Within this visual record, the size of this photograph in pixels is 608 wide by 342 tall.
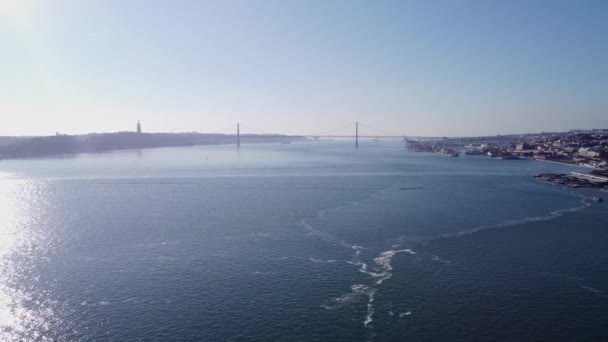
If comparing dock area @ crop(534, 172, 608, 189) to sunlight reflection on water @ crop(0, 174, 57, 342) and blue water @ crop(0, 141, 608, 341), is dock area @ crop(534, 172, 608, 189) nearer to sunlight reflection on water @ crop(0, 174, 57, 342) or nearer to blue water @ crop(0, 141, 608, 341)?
blue water @ crop(0, 141, 608, 341)

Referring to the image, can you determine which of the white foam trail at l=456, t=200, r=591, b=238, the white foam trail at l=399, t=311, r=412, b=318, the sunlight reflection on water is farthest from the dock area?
the sunlight reflection on water

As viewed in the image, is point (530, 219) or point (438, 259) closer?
point (438, 259)

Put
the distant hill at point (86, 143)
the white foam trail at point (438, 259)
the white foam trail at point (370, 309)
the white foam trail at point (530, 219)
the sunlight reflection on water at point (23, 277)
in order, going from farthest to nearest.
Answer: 1. the distant hill at point (86, 143)
2. the white foam trail at point (530, 219)
3. the white foam trail at point (438, 259)
4. the white foam trail at point (370, 309)
5. the sunlight reflection on water at point (23, 277)

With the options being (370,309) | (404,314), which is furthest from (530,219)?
(370,309)

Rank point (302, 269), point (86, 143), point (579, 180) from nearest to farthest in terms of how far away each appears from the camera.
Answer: point (302, 269)
point (579, 180)
point (86, 143)

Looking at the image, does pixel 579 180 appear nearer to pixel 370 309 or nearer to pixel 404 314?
pixel 404 314

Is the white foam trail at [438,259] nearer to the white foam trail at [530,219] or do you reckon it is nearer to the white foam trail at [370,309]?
the white foam trail at [530,219]

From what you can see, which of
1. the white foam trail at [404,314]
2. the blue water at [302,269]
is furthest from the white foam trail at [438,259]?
the white foam trail at [404,314]

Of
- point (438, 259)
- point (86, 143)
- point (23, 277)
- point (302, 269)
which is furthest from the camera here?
point (86, 143)

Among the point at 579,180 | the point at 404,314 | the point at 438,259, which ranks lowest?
the point at 404,314
